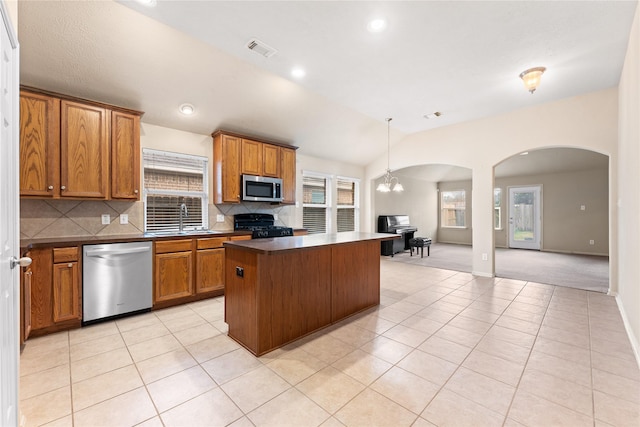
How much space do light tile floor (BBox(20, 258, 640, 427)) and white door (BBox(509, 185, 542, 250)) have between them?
614 centimetres

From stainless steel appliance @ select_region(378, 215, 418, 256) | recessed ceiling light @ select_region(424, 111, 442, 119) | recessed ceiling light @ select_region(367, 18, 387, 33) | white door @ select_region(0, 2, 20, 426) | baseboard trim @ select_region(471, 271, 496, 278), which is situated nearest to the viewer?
white door @ select_region(0, 2, 20, 426)

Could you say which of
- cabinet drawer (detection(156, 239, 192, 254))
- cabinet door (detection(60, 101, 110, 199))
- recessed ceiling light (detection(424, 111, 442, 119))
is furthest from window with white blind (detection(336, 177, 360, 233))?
cabinet door (detection(60, 101, 110, 199))

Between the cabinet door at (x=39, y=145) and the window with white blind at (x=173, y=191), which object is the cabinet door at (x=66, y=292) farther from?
the window with white blind at (x=173, y=191)

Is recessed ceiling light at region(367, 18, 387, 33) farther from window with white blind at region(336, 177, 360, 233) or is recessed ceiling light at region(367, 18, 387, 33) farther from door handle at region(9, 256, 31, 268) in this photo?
window with white blind at region(336, 177, 360, 233)

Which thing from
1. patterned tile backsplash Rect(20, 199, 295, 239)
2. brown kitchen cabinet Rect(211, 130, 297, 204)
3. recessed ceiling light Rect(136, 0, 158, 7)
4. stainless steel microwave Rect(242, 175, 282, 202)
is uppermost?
recessed ceiling light Rect(136, 0, 158, 7)

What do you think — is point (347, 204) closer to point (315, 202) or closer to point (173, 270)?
point (315, 202)

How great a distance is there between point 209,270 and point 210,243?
0.37 meters

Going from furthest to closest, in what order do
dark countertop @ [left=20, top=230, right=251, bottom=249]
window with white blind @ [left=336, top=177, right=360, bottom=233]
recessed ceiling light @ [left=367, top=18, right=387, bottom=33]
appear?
window with white blind @ [left=336, top=177, right=360, bottom=233]
dark countertop @ [left=20, top=230, right=251, bottom=249]
recessed ceiling light @ [left=367, top=18, right=387, bottom=33]

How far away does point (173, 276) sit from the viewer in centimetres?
346

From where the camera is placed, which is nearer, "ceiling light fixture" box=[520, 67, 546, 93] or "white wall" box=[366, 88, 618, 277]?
"ceiling light fixture" box=[520, 67, 546, 93]

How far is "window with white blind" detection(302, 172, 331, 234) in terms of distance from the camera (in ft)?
20.1

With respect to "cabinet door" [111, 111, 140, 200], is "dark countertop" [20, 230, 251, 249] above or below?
below

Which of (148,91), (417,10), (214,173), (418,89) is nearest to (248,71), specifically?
(148,91)

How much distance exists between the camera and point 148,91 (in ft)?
11.0
